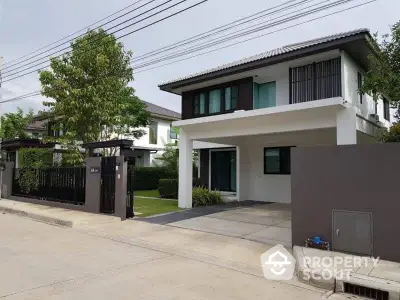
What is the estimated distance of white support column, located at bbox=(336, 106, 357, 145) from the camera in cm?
934

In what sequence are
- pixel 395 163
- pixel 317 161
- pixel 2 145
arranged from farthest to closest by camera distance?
pixel 2 145 < pixel 317 161 < pixel 395 163

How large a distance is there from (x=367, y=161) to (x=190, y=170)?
8.50m

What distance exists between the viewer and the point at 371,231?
239 inches

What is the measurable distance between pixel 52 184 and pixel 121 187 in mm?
5287

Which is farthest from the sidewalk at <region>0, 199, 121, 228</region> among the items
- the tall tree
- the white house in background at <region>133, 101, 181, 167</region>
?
the white house in background at <region>133, 101, 181, 167</region>

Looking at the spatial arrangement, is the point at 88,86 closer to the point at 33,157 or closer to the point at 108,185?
the point at 33,157

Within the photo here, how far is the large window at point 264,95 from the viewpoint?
41.5 ft

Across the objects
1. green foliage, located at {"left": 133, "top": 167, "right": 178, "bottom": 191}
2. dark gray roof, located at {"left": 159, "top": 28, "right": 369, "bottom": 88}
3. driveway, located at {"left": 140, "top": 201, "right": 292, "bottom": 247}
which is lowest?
driveway, located at {"left": 140, "top": 201, "right": 292, "bottom": 247}

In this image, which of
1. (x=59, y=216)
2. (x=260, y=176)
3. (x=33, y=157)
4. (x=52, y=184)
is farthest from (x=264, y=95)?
(x=33, y=157)

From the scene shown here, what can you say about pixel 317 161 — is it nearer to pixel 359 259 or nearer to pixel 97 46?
pixel 359 259

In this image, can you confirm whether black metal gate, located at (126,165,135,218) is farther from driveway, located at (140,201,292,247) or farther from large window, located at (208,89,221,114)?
large window, located at (208,89,221,114)

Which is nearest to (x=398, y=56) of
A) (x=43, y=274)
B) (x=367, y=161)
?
(x=367, y=161)

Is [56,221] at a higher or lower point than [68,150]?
lower

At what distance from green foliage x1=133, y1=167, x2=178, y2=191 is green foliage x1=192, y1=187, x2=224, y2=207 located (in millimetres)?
7850
